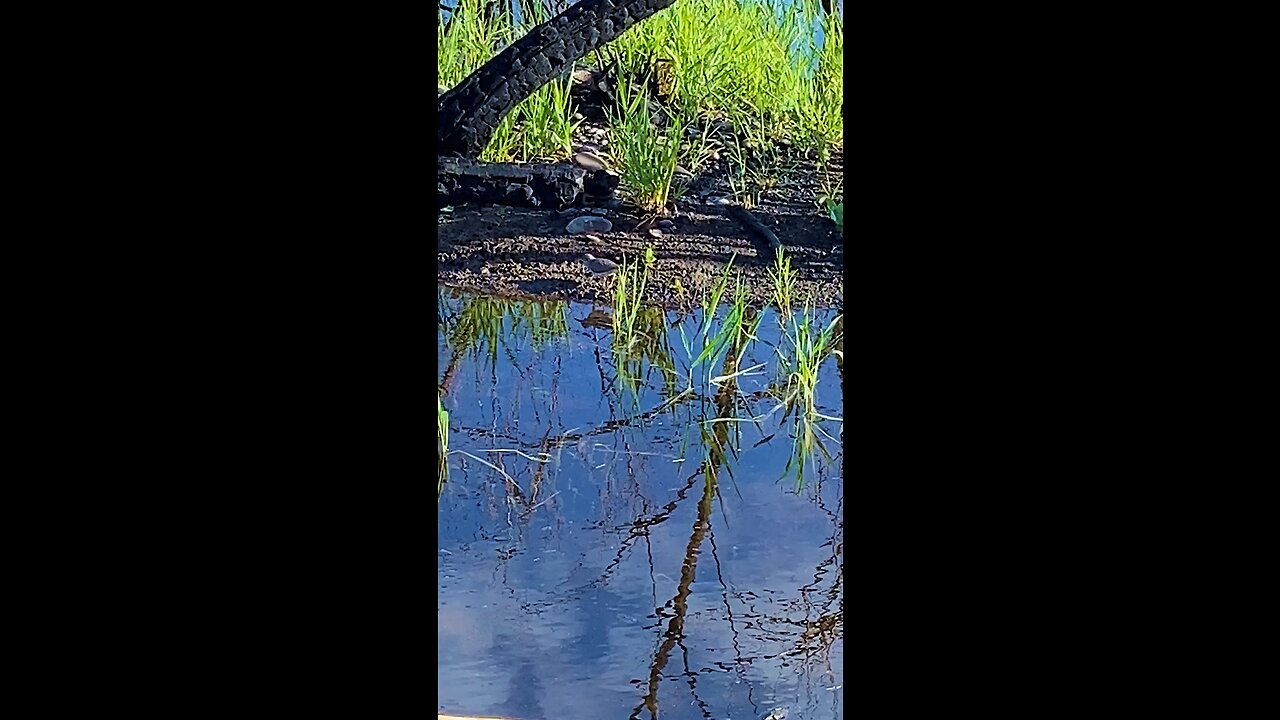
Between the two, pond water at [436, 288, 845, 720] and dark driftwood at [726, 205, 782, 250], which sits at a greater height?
dark driftwood at [726, 205, 782, 250]

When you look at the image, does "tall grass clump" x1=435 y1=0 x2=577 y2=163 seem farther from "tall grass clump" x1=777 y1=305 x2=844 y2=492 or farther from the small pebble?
"tall grass clump" x1=777 y1=305 x2=844 y2=492

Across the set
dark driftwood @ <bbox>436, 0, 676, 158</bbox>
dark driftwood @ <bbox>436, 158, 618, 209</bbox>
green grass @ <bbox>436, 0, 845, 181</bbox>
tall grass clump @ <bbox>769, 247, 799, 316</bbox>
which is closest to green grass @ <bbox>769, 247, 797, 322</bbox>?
tall grass clump @ <bbox>769, 247, 799, 316</bbox>

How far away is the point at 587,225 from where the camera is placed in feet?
6.57

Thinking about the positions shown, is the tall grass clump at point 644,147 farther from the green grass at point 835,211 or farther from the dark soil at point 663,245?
the green grass at point 835,211

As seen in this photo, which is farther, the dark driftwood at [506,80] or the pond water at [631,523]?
the dark driftwood at [506,80]

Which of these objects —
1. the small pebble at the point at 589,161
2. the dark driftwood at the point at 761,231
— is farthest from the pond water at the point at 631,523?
the small pebble at the point at 589,161

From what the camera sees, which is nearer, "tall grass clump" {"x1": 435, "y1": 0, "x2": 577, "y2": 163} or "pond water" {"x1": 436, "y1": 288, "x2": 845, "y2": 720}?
"pond water" {"x1": 436, "y1": 288, "x2": 845, "y2": 720}

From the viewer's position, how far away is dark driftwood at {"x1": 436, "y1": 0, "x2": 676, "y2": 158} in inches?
79.9

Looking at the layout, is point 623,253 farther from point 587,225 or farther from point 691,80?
point 691,80

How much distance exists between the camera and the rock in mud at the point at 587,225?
1994 mm

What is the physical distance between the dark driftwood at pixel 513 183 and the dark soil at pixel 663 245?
2 centimetres

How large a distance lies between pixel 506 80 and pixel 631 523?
0.70 meters
